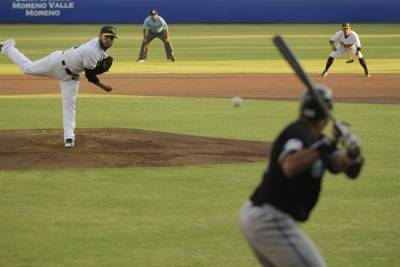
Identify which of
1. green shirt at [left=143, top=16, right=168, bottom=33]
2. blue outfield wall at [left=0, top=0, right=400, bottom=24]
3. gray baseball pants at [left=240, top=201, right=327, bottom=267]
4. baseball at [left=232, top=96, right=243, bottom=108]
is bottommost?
blue outfield wall at [left=0, top=0, right=400, bottom=24]

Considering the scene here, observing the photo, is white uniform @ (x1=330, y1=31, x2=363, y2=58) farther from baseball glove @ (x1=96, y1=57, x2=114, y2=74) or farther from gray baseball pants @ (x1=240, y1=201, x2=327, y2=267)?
gray baseball pants @ (x1=240, y1=201, x2=327, y2=267)

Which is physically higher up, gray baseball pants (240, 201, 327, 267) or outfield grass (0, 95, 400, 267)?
gray baseball pants (240, 201, 327, 267)

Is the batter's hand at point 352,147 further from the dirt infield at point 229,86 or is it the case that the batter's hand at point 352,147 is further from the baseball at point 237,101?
the dirt infield at point 229,86

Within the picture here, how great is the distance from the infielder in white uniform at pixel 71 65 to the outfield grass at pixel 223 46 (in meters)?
18.6

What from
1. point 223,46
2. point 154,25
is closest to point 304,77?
point 154,25

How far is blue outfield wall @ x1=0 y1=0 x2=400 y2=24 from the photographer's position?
6844 centimetres

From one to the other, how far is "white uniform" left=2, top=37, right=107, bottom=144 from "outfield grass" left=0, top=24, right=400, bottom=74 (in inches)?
731

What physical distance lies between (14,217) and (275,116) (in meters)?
11.3

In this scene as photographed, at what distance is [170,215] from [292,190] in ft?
17.0

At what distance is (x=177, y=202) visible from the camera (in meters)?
12.5

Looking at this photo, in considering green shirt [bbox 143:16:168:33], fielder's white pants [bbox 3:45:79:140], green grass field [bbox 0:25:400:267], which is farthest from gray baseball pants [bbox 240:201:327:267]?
green shirt [bbox 143:16:168:33]

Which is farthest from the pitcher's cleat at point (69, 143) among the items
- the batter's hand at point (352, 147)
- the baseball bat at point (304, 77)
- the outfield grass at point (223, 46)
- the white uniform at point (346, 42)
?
the outfield grass at point (223, 46)

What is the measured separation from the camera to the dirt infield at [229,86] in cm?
2744

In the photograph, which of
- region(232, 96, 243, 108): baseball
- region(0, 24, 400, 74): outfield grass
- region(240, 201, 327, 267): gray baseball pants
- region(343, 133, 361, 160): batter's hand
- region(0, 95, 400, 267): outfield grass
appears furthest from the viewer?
region(0, 24, 400, 74): outfield grass
